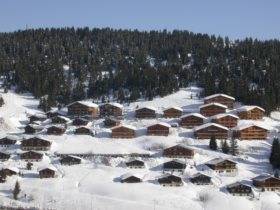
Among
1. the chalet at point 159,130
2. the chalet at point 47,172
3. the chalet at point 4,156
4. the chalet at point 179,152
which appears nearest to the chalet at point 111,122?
the chalet at point 159,130

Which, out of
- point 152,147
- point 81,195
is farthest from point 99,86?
point 81,195

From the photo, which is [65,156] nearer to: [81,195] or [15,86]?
[81,195]

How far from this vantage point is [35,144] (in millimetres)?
109750

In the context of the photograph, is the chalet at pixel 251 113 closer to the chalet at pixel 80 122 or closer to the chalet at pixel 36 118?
the chalet at pixel 80 122

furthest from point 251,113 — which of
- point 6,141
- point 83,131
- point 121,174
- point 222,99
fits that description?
point 6,141

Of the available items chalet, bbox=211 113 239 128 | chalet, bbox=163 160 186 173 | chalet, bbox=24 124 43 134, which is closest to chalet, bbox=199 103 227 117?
chalet, bbox=211 113 239 128

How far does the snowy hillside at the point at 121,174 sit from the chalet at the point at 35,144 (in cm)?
135

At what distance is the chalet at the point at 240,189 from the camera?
90.1 m

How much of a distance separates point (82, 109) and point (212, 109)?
26.5 meters

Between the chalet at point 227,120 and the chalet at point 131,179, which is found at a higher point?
the chalet at point 227,120

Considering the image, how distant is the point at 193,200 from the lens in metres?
86.8

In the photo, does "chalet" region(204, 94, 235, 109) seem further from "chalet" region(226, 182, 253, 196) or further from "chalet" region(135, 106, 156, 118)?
"chalet" region(226, 182, 253, 196)

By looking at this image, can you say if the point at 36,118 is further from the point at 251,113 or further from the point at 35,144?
the point at 251,113

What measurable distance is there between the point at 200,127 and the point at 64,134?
24.2 m
